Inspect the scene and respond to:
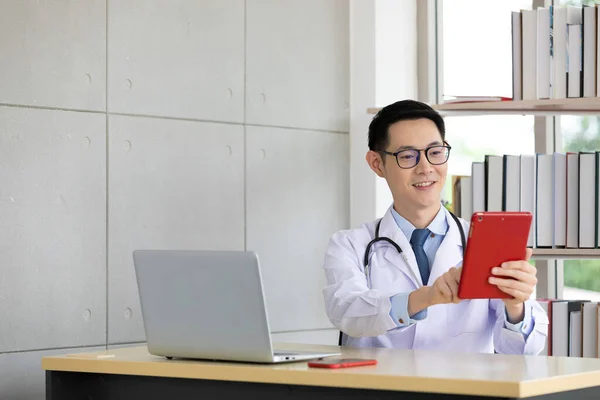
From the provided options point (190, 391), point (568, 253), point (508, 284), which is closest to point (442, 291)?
point (508, 284)

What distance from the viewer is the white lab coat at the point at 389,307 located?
2.61 metres

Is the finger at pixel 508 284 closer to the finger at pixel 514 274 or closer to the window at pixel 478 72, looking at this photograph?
the finger at pixel 514 274

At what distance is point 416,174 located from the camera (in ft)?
9.39

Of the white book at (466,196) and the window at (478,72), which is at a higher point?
the window at (478,72)

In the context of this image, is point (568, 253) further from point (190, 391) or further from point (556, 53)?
point (190, 391)

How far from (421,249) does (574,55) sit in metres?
Answer: 0.97

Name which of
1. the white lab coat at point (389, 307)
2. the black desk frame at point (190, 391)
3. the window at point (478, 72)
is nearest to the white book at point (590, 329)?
the white lab coat at point (389, 307)

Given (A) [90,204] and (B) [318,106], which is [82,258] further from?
(B) [318,106]

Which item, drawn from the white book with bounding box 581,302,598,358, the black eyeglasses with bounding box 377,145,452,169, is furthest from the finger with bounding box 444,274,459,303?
the white book with bounding box 581,302,598,358

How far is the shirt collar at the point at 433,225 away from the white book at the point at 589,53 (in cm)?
80

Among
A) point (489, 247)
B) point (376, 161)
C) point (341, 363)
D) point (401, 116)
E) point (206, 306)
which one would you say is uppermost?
point (401, 116)

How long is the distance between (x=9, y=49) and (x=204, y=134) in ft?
2.60

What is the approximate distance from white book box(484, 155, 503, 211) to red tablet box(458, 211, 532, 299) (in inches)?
47.9

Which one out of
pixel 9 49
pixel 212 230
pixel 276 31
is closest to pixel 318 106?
pixel 276 31
